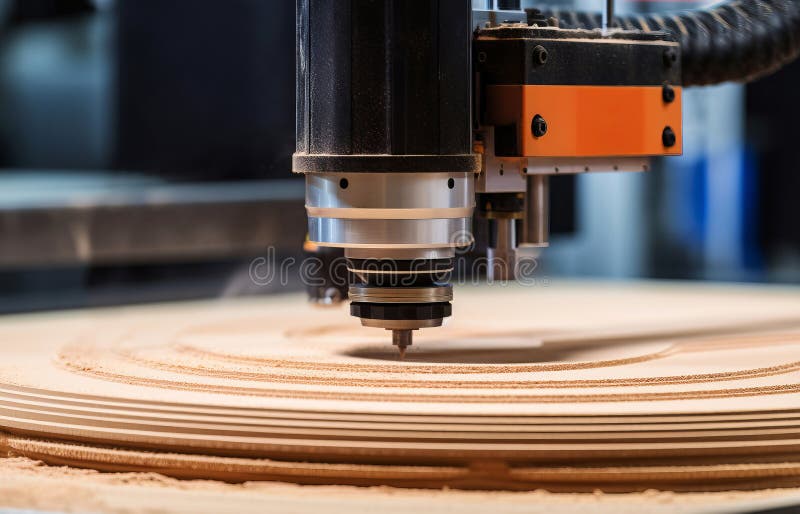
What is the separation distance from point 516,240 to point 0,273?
8.31ft

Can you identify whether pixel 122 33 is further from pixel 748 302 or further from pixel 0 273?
pixel 748 302

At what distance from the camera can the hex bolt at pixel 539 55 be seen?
205cm

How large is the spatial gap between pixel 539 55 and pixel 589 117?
0.14 meters

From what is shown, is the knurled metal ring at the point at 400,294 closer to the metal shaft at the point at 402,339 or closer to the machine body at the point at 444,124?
the machine body at the point at 444,124

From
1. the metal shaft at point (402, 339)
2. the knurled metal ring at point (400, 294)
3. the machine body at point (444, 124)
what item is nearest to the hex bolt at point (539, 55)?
the machine body at point (444, 124)

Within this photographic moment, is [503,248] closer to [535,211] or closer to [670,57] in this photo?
[535,211]

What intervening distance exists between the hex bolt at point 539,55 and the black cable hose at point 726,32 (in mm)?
304

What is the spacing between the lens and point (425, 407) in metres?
1.74

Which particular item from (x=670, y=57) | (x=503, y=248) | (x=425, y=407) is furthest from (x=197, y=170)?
(x=425, y=407)

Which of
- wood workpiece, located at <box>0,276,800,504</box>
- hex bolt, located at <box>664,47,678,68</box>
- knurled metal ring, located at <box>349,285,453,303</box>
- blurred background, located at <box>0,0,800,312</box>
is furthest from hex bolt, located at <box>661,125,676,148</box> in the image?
blurred background, located at <box>0,0,800,312</box>

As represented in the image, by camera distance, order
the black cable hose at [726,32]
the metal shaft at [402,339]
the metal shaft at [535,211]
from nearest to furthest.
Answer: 1. the metal shaft at [402,339]
2. the metal shaft at [535,211]
3. the black cable hose at [726,32]

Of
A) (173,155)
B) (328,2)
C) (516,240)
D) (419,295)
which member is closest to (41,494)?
(419,295)

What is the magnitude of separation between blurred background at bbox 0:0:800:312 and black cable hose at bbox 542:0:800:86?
2.62 ft

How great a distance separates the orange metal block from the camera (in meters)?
2.05
